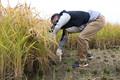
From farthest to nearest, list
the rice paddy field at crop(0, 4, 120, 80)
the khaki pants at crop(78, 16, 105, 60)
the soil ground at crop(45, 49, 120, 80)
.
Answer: the khaki pants at crop(78, 16, 105, 60) < the soil ground at crop(45, 49, 120, 80) < the rice paddy field at crop(0, 4, 120, 80)

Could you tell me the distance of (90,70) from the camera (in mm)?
6488

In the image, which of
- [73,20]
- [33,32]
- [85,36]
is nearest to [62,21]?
[73,20]

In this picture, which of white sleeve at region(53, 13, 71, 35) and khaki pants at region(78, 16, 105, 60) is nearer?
white sleeve at region(53, 13, 71, 35)

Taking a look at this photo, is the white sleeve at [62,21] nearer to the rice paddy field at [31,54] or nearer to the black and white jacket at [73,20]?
the black and white jacket at [73,20]

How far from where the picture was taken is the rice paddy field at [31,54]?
18.4ft

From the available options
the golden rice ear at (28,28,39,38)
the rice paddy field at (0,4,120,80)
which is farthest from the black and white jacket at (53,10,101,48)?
the golden rice ear at (28,28,39,38)

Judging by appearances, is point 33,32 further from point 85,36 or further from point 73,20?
point 85,36

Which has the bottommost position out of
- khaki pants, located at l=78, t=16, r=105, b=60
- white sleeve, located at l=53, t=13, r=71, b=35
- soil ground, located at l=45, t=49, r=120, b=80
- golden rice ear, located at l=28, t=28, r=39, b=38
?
soil ground, located at l=45, t=49, r=120, b=80

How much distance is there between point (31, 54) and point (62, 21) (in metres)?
0.87

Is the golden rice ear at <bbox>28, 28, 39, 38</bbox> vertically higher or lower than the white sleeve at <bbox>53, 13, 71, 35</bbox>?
lower

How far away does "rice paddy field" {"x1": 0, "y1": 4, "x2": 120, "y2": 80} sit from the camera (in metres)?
5.60

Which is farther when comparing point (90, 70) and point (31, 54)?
point (90, 70)

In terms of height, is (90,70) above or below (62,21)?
below

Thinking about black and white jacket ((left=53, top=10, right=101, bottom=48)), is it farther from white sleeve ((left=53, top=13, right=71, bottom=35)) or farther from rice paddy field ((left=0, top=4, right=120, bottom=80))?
rice paddy field ((left=0, top=4, right=120, bottom=80))
